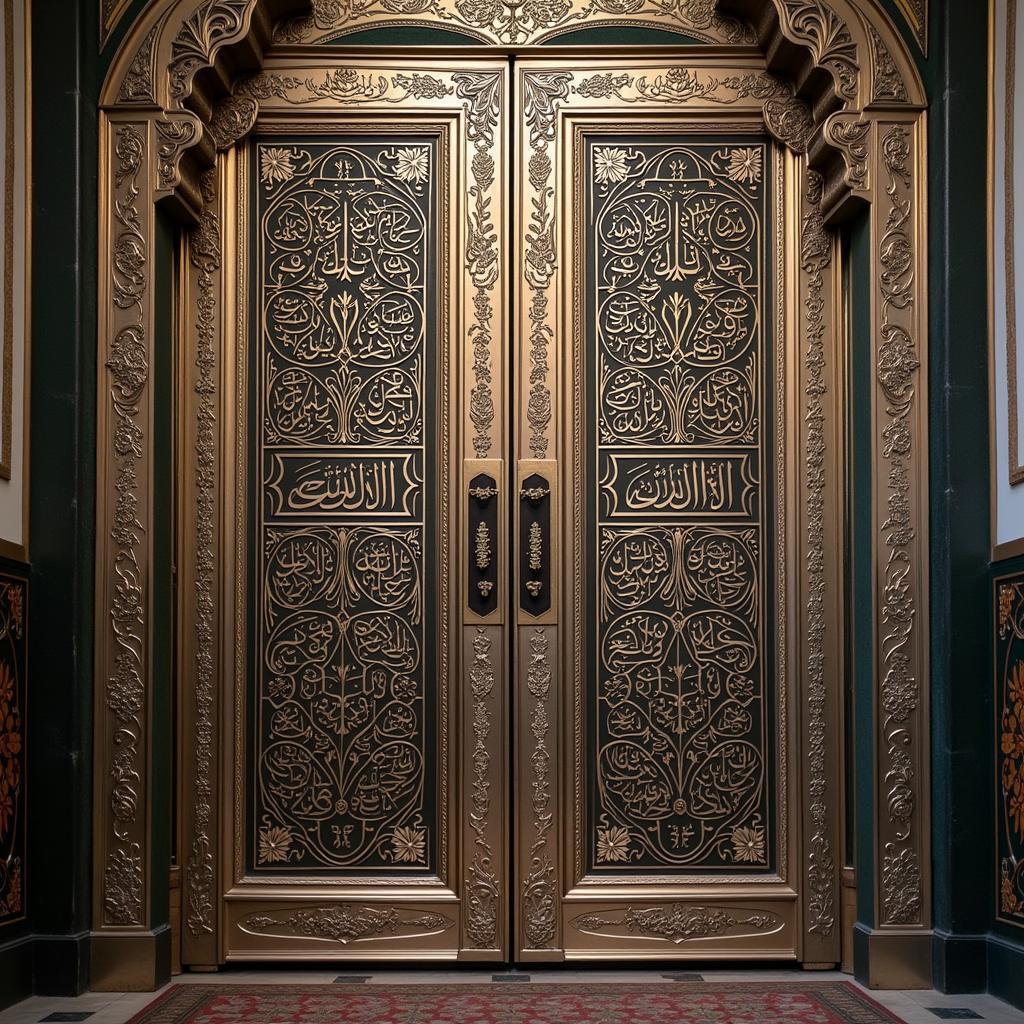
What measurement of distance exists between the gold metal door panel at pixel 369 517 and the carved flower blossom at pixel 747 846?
654 millimetres

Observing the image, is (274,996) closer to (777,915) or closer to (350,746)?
(350,746)

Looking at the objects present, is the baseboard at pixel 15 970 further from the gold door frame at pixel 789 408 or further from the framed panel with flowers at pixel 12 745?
the gold door frame at pixel 789 408

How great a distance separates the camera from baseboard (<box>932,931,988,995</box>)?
144 inches

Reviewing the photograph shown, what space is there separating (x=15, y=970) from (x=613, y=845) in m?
1.60

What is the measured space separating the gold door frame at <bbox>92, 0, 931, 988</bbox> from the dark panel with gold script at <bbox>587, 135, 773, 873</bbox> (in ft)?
0.46

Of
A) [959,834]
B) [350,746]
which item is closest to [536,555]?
[350,746]

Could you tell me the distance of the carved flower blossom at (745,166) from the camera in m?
4.13

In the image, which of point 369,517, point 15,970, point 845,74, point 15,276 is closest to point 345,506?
point 369,517

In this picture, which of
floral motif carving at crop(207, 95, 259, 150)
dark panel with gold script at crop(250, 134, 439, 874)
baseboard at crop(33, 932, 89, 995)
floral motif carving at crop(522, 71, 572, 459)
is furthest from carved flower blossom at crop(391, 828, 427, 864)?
floral motif carving at crop(207, 95, 259, 150)

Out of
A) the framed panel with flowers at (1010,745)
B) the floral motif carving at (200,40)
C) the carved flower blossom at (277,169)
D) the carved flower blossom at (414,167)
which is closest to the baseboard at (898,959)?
the framed panel with flowers at (1010,745)

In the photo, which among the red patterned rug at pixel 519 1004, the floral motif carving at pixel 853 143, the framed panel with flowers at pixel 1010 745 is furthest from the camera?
the floral motif carving at pixel 853 143

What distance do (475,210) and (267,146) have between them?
25.2 inches

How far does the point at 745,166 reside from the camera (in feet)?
13.6

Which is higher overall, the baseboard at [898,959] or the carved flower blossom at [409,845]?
the carved flower blossom at [409,845]
